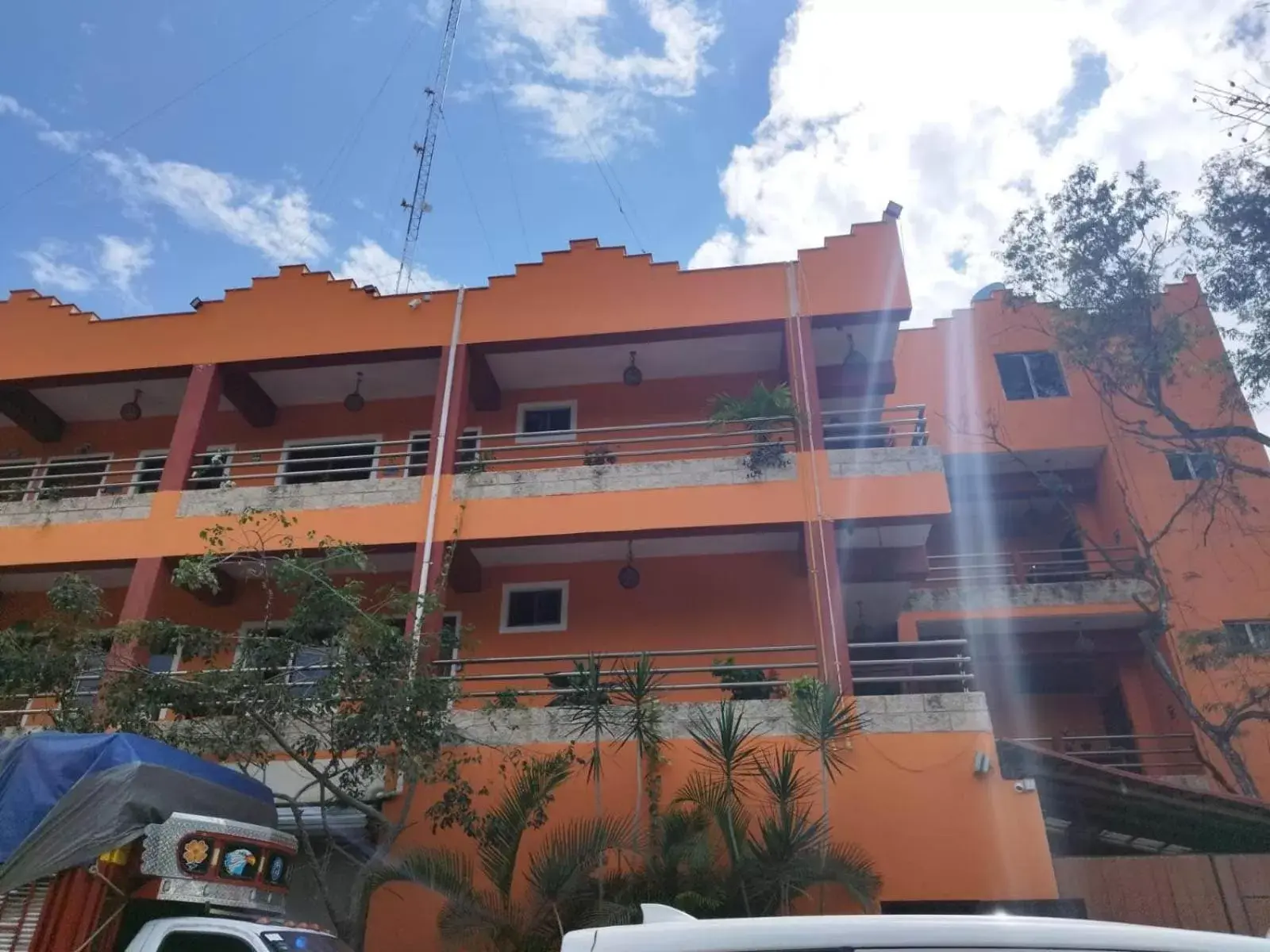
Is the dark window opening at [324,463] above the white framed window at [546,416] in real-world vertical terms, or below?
below

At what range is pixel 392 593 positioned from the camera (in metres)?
9.91

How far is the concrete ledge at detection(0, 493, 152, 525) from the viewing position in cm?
1277

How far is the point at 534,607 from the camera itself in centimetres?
1355

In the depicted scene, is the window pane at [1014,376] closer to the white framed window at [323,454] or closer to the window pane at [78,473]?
the white framed window at [323,454]

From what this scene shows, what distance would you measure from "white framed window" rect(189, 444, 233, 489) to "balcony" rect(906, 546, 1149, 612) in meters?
11.2

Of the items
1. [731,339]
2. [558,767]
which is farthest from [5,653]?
[731,339]

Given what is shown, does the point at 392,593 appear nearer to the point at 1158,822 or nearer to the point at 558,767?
the point at 558,767

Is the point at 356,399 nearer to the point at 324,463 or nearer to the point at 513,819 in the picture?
the point at 324,463

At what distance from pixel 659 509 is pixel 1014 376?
1019 centimetres

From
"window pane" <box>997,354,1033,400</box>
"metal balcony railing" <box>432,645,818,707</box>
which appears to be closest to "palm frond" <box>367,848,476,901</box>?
"metal balcony railing" <box>432,645,818,707</box>

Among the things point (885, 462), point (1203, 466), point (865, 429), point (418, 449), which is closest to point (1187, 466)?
point (1203, 466)

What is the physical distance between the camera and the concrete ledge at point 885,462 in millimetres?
11727

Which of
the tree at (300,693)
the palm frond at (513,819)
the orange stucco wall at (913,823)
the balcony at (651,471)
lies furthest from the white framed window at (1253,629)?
the tree at (300,693)

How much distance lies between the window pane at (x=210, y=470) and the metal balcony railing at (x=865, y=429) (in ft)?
28.1
